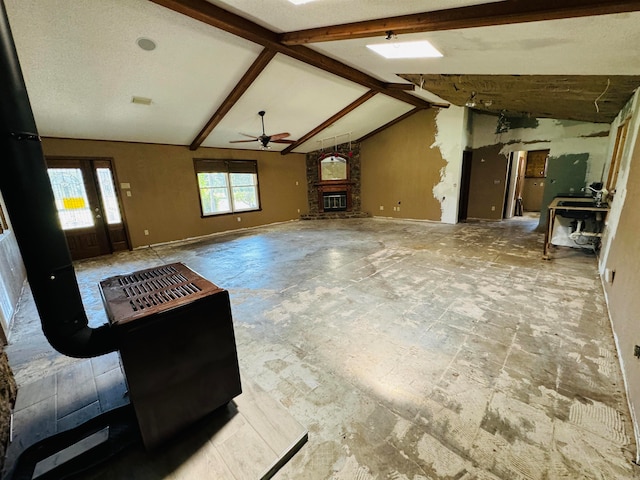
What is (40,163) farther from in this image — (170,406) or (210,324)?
(170,406)

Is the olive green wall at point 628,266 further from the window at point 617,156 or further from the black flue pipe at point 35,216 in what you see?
the black flue pipe at point 35,216

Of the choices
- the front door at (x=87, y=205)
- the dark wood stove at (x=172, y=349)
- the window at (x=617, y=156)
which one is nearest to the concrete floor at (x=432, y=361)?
the dark wood stove at (x=172, y=349)

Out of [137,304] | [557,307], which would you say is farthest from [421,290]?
[137,304]

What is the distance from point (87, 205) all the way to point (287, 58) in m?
4.92

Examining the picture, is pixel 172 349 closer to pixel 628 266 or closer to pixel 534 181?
pixel 628 266

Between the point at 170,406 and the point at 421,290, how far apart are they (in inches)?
111

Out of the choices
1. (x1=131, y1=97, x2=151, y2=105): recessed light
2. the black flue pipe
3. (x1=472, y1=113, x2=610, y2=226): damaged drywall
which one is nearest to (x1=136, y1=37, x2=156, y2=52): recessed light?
(x1=131, y1=97, x2=151, y2=105): recessed light

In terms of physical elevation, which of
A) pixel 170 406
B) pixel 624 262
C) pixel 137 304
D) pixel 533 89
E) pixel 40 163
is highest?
pixel 533 89

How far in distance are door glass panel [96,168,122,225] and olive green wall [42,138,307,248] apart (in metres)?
0.14

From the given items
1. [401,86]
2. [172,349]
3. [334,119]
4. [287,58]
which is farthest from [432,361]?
[334,119]

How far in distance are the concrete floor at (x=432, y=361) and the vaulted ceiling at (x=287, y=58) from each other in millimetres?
2423

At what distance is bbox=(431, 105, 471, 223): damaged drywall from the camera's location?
704 centimetres

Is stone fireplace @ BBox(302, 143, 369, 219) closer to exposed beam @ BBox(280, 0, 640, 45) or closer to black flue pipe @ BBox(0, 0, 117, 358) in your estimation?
exposed beam @ BBox(280, 0, 640, 45)

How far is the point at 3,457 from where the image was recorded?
135 centimetres
